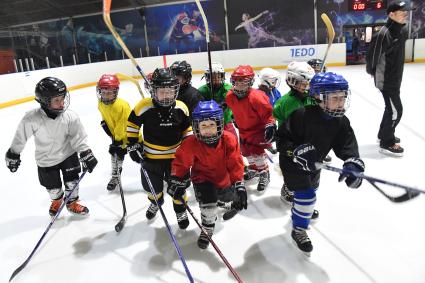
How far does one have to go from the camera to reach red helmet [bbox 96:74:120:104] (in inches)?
109

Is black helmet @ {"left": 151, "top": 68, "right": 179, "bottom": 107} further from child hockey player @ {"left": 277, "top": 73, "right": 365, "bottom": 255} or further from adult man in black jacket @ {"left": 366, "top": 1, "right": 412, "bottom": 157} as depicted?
adult man in black jacket @ {"left": 366, "top": 1, "right": 412, "bottom": 157}

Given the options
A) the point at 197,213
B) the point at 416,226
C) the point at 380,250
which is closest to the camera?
the point at 380,250

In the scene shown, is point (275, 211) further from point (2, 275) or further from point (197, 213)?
point (2, 275)

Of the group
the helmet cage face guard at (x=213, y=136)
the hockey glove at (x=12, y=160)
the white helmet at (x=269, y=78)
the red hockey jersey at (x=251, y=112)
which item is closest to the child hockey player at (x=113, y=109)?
the hockey glove at (x=12, y=160)

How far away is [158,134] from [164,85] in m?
0.34

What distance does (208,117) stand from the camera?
1.81 m

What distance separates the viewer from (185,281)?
1810 millimetres

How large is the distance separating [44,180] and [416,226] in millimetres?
2384

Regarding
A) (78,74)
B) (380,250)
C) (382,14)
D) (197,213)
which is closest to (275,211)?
(197,213)

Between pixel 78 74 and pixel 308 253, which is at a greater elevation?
pixel 78 74

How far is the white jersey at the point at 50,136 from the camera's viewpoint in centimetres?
230

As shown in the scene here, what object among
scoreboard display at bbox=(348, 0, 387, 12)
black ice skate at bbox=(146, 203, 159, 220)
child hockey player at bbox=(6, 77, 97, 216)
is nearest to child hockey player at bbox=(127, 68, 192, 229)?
black ice skate at bbox=(146, 203, 159, 220)

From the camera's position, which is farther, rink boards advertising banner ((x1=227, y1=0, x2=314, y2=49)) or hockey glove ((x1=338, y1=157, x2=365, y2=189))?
rink boards advertising banner ((x1=227, y1=0, x2=314, y2=49))

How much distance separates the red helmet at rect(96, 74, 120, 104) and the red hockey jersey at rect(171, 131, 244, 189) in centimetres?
108
